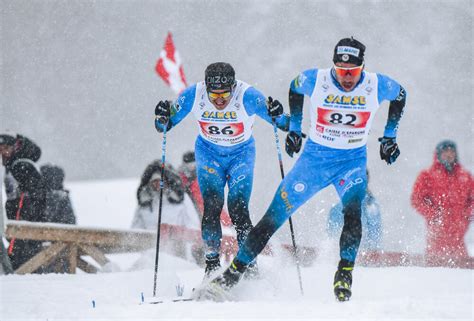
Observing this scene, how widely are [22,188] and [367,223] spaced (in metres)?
3.95

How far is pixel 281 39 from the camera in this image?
82.0 ft

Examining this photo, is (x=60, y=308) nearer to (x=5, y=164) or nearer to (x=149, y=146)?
(x=5, y=164)

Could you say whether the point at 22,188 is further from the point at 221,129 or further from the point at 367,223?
the point at 367,223

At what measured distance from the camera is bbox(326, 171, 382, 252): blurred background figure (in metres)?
7.75

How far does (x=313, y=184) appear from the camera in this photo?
536 centimetres

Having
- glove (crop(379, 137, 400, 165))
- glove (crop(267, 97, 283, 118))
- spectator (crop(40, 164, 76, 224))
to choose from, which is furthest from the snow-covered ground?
glove (crop(267, 97, 283, 118))

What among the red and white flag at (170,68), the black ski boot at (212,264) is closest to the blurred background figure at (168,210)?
the black ski boot at (212,264)

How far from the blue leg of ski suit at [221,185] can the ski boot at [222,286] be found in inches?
33.8

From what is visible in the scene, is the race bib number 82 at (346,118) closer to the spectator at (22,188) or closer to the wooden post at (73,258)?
the spectator at (22,188)

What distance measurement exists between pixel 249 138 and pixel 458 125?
1586 centimetres

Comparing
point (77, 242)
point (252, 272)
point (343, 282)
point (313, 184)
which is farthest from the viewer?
point (77, 242)

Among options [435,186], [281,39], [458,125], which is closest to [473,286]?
[435,186]

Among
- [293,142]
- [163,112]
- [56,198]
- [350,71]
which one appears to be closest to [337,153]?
[293,142]

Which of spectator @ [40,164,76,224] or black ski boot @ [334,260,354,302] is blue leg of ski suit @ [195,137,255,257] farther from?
spectator @ [40,164,76,224]
